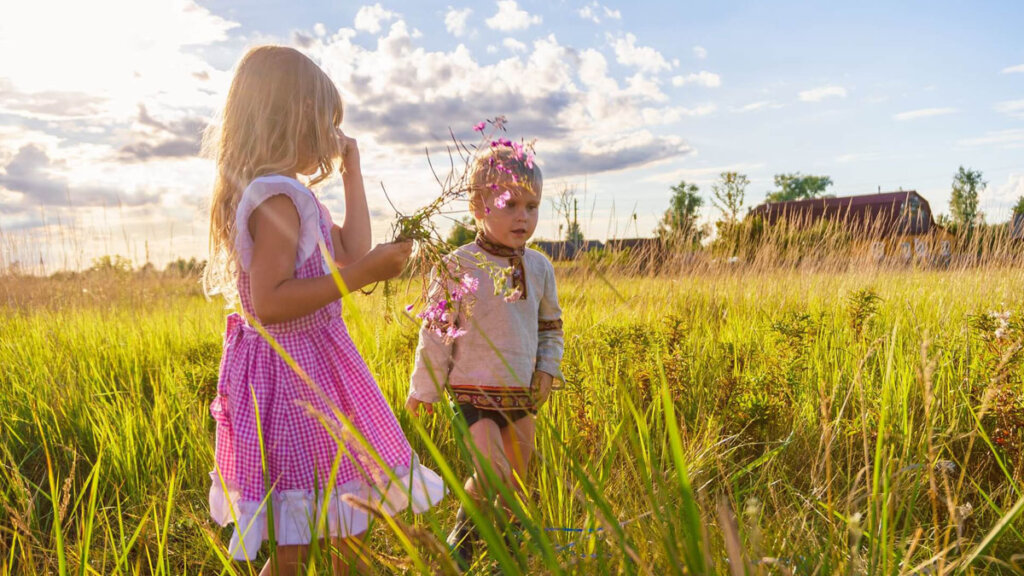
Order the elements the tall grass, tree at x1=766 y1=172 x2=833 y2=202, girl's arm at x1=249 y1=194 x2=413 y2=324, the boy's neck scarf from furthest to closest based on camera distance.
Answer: tree at x1=766 y1=172 x2=833 y2=202, the boy's neck scarf, girl's arm at x1=249 y1=194 x2=413 y2=324, the tall grass

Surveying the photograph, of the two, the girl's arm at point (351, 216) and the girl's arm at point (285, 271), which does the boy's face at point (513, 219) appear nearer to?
the girl's arm at point (351, 216)

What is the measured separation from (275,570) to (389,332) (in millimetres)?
3570

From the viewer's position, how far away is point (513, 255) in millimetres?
2582

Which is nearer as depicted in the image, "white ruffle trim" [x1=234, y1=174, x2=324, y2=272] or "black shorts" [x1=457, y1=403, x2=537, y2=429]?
"white ruffle trim" [x1=234, y1=174, x2=324, y2=272]

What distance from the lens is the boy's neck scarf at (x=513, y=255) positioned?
2.56 m

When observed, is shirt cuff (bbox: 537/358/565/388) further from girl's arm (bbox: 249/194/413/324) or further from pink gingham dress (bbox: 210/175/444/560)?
girl's arm (bbox: 249/194/413/324)

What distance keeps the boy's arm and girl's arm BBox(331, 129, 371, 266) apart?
34.1 inches

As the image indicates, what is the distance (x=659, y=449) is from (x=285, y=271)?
5.75 feet

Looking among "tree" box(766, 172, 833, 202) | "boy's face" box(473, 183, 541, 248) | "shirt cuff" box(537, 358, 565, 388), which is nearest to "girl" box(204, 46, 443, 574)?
"boy's face" box(473, 183, 541, 248)

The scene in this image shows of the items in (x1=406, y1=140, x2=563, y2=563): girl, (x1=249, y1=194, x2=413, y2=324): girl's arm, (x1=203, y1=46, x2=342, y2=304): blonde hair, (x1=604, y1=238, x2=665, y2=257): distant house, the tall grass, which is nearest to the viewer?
the tall grass

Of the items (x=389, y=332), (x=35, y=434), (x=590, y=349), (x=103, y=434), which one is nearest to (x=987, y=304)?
(x=590, y=349)

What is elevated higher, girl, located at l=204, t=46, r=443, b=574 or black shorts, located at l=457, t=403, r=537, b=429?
girl, located at l=204, t=46, r=443, b=574

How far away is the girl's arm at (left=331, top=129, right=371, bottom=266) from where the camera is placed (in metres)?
2.07

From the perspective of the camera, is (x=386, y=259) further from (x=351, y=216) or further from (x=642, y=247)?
(x=642, y=247)
